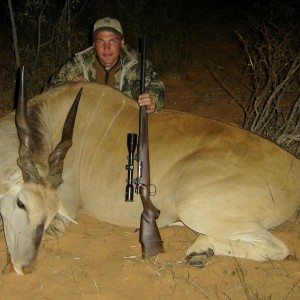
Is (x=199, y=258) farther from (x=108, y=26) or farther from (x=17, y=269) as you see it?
(x=108, y=26)

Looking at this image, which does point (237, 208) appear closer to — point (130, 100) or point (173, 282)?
point (173, 282)

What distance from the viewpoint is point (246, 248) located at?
106 inches

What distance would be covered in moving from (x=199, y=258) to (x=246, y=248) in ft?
0.98

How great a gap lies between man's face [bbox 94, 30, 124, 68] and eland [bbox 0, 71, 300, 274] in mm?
784

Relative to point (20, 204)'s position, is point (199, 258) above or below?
below

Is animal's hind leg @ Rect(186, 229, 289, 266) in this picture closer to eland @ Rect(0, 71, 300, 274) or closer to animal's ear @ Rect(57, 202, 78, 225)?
eland @ Rect(0, 71, 300, 274)

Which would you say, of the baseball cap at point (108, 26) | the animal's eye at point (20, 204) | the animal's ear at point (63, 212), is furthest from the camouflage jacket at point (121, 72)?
the animal's eye at point (20, 204)

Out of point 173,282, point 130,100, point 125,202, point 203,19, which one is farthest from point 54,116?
point 203,19

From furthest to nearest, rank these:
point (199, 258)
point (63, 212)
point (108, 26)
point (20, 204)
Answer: point (108, 26), point (63, 212), point (199, 258), point (20, 204)

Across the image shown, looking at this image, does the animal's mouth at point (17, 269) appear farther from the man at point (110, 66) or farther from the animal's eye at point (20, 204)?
the man at point (110, 66)

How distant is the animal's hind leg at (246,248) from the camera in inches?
106

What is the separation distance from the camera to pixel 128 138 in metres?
2.79

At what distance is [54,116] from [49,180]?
0.60 meters

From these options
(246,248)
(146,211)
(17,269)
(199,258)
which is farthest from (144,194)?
(17,269)
